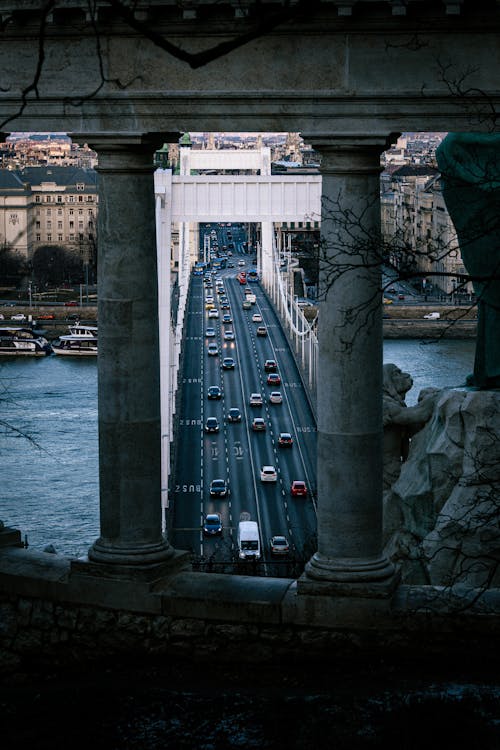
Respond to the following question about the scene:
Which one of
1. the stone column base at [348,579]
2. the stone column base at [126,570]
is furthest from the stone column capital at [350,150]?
the stone column base at [126,570]

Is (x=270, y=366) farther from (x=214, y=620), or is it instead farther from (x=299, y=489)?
(x=214, y=620)

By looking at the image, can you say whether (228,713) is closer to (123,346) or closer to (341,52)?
(123,346)

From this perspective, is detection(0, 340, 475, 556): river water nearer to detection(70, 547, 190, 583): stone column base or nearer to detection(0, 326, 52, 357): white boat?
detection(0, 326, 52, 357): white boat

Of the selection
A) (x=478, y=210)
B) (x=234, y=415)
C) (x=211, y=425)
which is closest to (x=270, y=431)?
(x=211, y=425)

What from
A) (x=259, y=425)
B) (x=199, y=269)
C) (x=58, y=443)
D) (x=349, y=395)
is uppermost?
(x=349, y=395)

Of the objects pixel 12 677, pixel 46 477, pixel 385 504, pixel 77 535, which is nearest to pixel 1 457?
pixel 46 477

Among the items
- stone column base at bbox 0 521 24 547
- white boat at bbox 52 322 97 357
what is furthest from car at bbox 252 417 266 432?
stone column base at bbox 0 521 24 547

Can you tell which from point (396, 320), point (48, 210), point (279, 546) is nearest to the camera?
point (279, 546)
